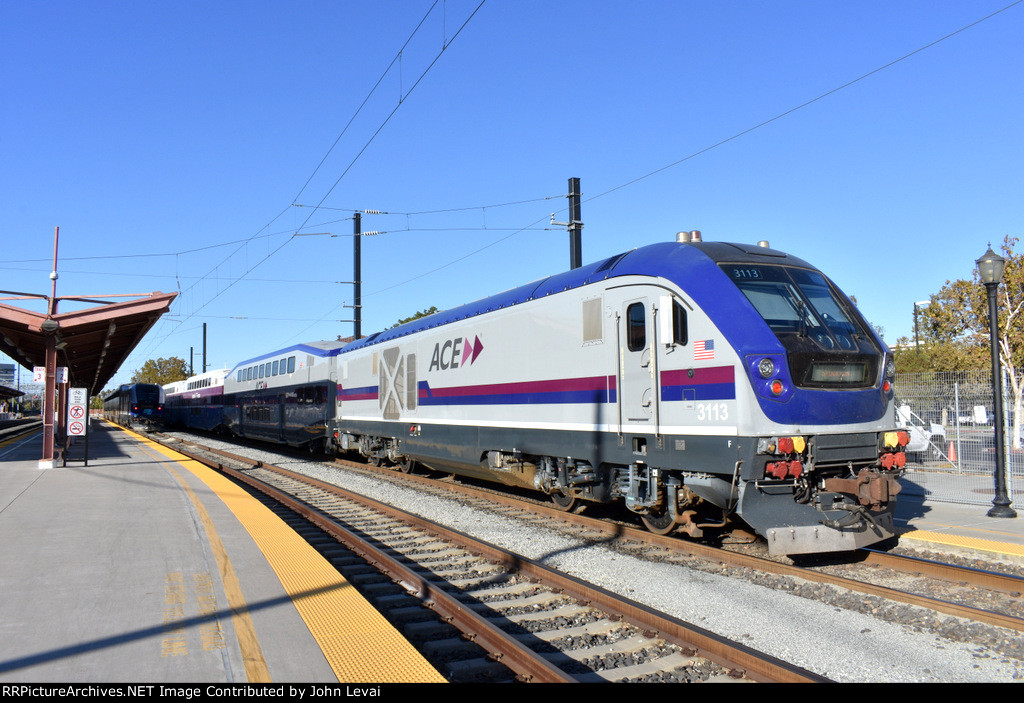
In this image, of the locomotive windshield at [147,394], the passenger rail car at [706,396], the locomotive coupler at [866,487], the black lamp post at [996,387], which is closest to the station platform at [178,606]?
the passenger rail car at [706,396]

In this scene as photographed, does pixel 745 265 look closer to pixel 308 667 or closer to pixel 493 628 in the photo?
pixel 493 628

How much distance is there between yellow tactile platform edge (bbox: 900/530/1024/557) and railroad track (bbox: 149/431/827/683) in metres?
4.60

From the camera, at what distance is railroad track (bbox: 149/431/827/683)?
4.57 meters

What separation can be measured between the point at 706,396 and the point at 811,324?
1393mm

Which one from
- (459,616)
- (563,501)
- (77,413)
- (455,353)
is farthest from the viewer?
(77,413)

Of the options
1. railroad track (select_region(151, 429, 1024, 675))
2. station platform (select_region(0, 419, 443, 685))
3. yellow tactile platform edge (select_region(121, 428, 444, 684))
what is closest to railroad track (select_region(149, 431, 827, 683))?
yellow tactile platform edge (select_region(121, 428, 444, 684))

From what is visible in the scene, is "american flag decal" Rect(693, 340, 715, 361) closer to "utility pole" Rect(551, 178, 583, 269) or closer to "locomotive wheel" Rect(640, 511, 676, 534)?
"locomotive wheel" Rect(640, 511, 676, 534)

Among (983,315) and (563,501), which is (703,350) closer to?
(563,501)

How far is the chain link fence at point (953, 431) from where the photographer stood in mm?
13873

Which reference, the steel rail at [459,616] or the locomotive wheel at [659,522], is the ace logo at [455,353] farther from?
the locomotive wheel at [659,522]

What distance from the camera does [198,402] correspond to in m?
38.6

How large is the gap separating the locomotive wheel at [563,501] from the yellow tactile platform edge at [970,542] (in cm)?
427

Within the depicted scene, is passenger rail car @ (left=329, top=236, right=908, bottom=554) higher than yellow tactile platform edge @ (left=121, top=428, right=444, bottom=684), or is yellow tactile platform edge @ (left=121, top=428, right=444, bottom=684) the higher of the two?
passenger rail car @ (left=329, top=236, right=908, bottom=554)

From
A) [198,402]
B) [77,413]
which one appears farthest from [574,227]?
[198,402]
